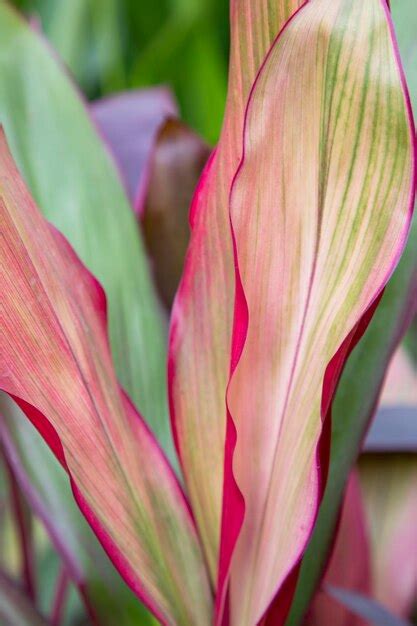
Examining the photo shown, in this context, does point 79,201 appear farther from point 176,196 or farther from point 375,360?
point 375,360

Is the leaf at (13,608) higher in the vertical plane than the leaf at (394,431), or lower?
lower

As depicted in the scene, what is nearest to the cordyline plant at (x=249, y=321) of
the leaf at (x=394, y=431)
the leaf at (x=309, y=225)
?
the leaf at (x=309, y=225)

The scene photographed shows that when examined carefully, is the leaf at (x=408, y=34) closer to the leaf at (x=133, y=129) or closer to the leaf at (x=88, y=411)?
the leaf at (x=88, y=411)

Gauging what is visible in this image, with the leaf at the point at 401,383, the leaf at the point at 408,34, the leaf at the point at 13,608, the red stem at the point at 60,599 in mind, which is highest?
the leaf at the point at 408,34

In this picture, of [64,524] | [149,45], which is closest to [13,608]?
[64,524]

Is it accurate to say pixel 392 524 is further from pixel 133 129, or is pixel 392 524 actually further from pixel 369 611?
pixel 133 129

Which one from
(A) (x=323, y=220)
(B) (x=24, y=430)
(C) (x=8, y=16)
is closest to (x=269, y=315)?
(A) (x=323, y=220)
